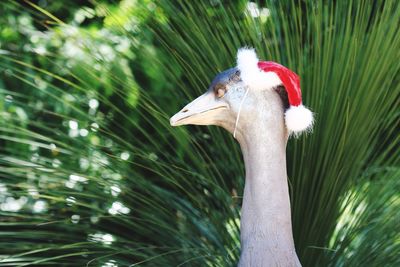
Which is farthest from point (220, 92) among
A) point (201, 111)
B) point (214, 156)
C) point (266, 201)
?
point (214, 156)

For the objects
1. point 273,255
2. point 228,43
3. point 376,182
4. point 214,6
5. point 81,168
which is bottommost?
point 273,255

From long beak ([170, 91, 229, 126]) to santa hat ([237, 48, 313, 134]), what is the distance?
66mm

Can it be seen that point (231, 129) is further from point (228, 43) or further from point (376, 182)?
point (376, 182)

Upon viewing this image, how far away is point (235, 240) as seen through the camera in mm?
1942

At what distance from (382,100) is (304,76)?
0.60 ft

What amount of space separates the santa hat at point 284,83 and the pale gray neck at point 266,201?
0.11 ft

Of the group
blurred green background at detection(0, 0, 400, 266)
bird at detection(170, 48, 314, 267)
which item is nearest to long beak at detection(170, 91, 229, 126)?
bird at detection(170, 48, 314, 267)

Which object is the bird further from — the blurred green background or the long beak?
the blurred green background

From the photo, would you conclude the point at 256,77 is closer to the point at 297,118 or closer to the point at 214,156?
the point at 297,118

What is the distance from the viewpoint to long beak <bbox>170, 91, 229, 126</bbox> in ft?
4.98

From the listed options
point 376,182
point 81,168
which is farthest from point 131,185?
point 376,182

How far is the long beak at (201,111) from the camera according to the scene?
1517 millimetres

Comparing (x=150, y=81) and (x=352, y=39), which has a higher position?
(x=150, y=81)

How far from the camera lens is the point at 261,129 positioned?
4.92 feet
